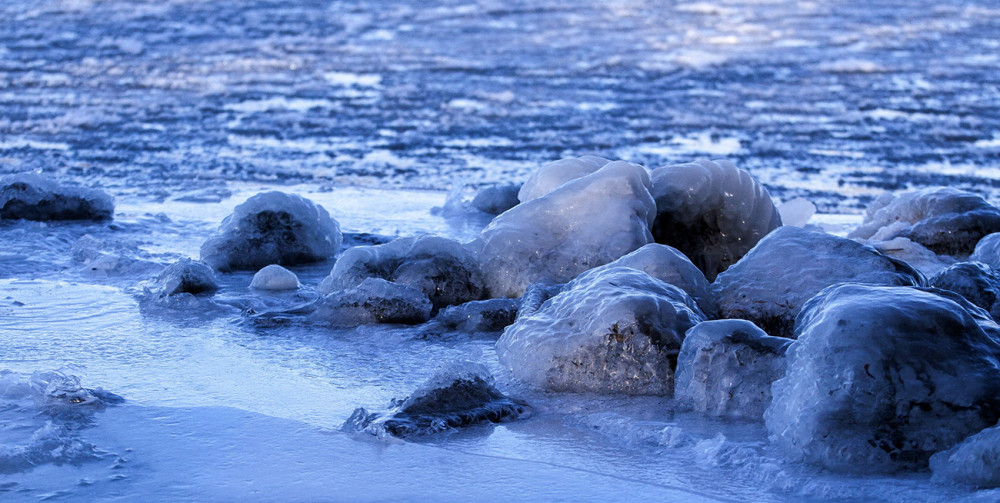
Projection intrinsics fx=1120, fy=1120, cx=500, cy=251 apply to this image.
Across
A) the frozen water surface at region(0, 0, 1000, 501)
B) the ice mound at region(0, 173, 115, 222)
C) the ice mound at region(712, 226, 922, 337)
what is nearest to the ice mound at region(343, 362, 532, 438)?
the frozen water surface at region(0, 0, 1000, 501)

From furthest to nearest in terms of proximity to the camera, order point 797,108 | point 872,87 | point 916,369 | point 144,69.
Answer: point 144,69 < point 872,87 < point 797,108 < point 916,369

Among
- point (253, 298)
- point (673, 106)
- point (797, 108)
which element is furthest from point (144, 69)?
point (253, 298)

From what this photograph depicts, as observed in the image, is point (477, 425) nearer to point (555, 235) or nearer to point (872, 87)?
point (555, 235)

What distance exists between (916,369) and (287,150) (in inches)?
163

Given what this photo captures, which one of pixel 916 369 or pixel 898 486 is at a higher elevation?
pixel 916 369

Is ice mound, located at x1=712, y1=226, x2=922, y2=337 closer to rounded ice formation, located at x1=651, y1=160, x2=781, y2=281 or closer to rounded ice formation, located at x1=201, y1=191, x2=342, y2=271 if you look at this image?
rounded ice formation, located at x1=651, y1=160, x2=781, y2=281

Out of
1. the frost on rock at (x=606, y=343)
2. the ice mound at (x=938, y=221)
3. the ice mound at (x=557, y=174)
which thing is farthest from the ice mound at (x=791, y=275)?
the ice mound at (x=938, y=221)

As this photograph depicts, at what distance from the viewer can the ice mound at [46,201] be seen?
393 centimetres

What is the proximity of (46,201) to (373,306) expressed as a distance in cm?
176

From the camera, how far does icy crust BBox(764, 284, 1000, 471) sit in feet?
6.26

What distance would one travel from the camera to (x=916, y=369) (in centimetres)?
194

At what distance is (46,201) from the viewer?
3.97 m

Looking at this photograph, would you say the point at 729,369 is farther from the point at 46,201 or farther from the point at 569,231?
the point at 46,201

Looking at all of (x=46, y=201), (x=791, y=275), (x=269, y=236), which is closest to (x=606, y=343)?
(x=791, y=275)
